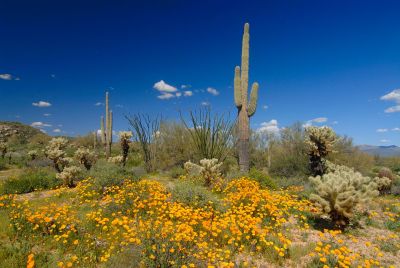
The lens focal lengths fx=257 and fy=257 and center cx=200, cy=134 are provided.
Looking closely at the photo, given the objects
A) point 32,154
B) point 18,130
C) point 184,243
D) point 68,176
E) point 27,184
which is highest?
point 18,130


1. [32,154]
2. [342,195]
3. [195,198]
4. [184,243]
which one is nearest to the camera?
[184,243]

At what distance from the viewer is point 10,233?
4.49m

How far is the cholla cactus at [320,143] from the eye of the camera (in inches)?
416

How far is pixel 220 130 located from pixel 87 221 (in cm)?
917

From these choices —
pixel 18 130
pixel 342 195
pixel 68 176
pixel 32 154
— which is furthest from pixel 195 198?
pixel 18 130

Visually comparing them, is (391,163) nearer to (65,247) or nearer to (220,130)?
(220,130)

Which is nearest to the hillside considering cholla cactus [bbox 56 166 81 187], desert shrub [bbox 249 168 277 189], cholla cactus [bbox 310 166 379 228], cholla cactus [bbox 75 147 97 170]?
cholla cactus [bbox 75 147 97 170]

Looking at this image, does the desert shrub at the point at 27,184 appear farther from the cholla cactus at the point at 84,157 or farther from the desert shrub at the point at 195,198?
the desert shrub at the point at 195,198

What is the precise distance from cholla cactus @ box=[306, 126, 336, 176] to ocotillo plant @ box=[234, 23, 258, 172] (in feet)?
8.44

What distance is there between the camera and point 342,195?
A: 5.04 metres

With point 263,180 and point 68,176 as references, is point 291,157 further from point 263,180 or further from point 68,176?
point 68,176

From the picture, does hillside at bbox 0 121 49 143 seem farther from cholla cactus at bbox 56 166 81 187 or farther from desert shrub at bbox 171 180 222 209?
desert shrub at bbox 171 180 222 209

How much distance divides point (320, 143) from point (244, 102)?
3.63m

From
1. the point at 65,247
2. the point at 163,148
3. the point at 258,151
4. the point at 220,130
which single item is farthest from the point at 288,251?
the point at 258,151
